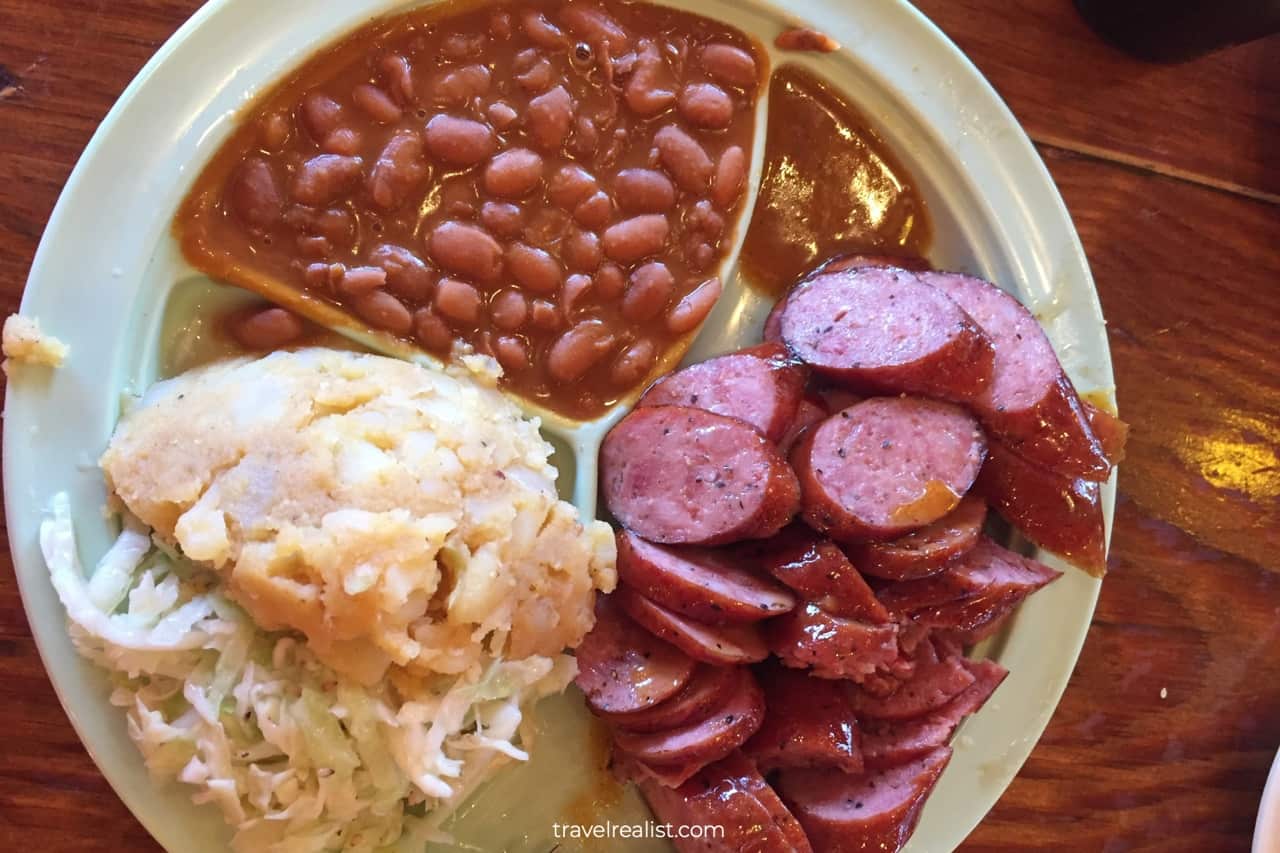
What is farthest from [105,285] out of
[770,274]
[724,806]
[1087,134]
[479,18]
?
[1087,134]

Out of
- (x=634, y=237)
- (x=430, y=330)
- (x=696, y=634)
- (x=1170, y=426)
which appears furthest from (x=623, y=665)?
(x=1170, y=426)

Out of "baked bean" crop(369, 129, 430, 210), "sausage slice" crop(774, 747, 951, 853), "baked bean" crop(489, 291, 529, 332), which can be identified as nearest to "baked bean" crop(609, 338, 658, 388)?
"baked bean" crop(489, 291, 529, 332)

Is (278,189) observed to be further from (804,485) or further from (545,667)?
(804,485)

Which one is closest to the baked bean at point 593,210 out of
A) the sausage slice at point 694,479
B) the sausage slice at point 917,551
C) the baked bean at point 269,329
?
the sausage slice at point 694,479

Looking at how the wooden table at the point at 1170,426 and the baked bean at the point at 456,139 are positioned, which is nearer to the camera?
the baked bean at the point at 456,139

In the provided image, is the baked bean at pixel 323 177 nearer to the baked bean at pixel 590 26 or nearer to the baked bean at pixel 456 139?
the baked bean at pixel 456 139
